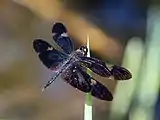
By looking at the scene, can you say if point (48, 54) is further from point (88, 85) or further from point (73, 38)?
point (73, 38)

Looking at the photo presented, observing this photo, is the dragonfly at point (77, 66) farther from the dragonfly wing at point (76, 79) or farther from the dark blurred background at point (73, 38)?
the dark blurred background at point (73, 38)

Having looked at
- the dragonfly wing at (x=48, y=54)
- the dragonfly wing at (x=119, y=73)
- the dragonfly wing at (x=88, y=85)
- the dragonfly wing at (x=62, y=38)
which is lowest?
the dragonfly wing at (x=88, y=85)

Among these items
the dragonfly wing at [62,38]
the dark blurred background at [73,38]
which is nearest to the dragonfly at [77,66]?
the dragonfly wing at [62,38]

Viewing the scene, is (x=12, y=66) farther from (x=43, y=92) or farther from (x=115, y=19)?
(x=115, y=19)

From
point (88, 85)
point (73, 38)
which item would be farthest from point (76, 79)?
point (73, 38)

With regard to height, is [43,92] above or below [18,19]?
below

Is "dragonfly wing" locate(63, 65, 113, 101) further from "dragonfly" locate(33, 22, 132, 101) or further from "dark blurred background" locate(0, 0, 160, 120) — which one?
"dark blurred background" locate(0, 0, 160, 120)

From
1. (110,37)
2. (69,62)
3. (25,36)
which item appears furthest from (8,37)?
(69,62)
